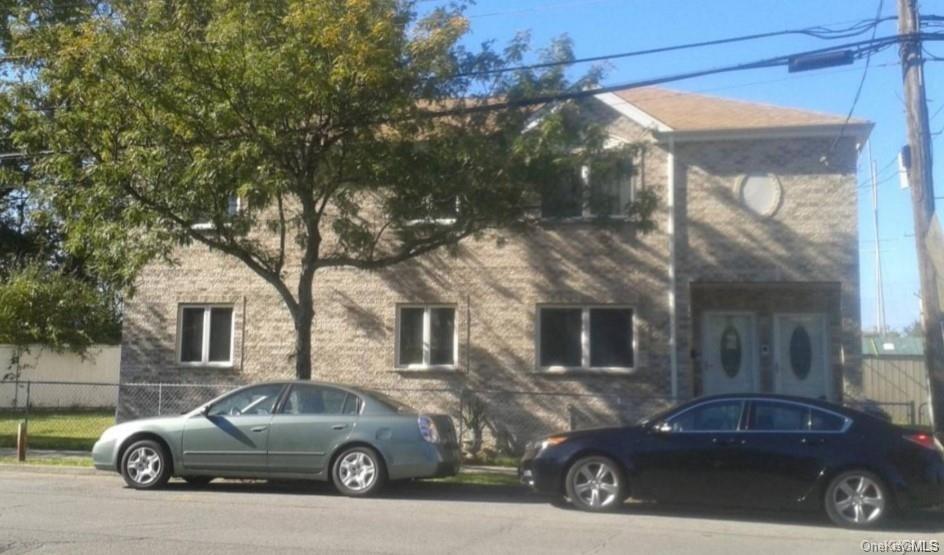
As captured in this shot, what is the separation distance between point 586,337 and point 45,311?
1067 cm

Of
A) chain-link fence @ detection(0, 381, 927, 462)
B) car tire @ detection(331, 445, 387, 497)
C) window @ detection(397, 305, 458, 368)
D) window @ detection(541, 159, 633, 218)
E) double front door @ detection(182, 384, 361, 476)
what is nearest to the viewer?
car tire @ detection(331, 445, 387, 497)

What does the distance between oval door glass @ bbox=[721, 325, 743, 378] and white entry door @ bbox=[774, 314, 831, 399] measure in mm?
659

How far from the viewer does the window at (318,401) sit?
12.9 m

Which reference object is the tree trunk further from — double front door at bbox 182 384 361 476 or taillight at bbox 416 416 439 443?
taillight at bbox 416 416 439 443

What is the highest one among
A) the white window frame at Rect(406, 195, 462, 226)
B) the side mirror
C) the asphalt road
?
the white window frame at Rect(406, 195, 462, 226)

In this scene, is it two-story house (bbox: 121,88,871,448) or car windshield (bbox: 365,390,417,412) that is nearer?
car windshield (bbox: 365,390,417,412)

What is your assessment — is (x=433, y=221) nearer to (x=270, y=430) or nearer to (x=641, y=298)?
(x=270, y=430)

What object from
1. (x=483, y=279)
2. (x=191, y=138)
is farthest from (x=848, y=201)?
(x=191, y=138)

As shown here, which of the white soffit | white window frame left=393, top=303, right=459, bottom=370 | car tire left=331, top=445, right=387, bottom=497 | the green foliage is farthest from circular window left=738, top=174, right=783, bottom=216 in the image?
the green foliage

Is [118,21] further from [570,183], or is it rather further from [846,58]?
[846,58]

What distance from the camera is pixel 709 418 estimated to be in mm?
11594

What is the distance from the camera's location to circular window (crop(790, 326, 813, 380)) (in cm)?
1864

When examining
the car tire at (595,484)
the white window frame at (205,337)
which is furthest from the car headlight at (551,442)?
the white window frame at (205,337)

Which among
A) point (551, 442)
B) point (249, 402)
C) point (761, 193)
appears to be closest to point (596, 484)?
point (551, 442)
